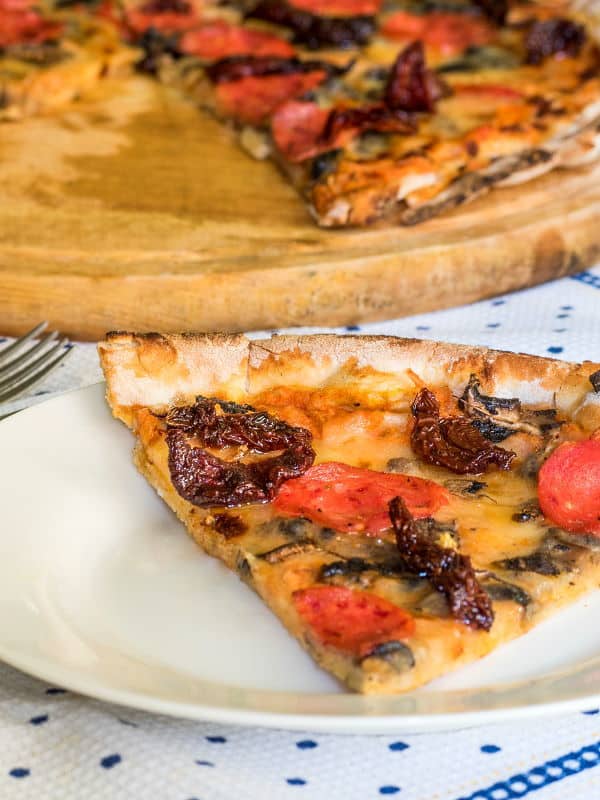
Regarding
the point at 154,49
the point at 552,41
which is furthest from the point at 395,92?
the point at 154,49

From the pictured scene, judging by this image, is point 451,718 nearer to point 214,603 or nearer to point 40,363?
point 214,603

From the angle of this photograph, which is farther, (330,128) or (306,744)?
(330,128)

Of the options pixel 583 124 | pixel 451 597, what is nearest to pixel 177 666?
pixel 451 597

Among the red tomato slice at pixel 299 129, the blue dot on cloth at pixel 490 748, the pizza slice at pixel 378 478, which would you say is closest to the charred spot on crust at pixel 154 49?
the red tomato slice at pixel 299 129

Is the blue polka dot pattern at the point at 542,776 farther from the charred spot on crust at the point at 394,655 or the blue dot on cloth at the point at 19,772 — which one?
the blue dot on cloth at the point at 19,772

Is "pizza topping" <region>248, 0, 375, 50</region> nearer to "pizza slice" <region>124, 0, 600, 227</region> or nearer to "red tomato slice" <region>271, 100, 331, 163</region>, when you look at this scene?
"pizza slice" <region>124, 0, 600, 227</region>

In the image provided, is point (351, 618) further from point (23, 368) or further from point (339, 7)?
point (339, 7)
